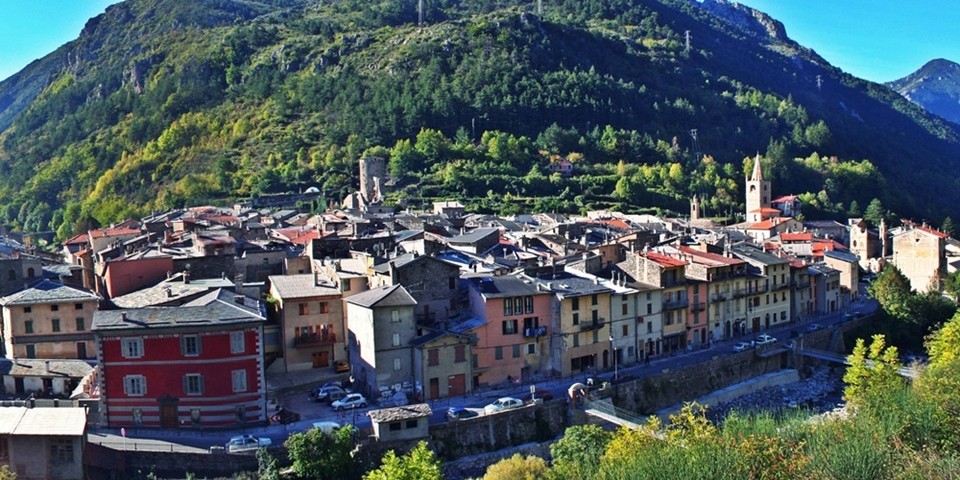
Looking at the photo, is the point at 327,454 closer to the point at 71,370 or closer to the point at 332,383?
the point at 332,383

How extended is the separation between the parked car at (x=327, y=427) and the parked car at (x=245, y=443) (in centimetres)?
207

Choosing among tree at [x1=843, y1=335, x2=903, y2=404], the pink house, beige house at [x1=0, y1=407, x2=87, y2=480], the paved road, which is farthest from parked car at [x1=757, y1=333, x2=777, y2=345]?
beige house at [x1=0, y1=407, x2=87, y2=480]

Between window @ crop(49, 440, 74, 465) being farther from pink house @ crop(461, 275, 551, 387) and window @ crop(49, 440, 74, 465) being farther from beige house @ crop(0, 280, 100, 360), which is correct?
pink house @ crop(461, 275, 551, 387)

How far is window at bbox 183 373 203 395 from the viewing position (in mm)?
38656

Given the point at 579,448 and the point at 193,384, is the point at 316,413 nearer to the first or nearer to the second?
the point at 193,384

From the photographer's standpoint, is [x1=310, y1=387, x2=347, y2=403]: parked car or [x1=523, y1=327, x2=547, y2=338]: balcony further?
[x1=523, y1=327, x2=547, y2=338]: balcony

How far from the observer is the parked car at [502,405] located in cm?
4138

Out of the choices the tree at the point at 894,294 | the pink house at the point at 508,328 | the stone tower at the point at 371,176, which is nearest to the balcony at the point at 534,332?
the pink house at the point at 508,328

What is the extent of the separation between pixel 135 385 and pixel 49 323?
8.72 meters

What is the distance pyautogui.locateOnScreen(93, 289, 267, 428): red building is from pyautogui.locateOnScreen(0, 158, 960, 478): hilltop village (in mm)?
58

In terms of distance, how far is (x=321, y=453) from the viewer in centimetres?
3484

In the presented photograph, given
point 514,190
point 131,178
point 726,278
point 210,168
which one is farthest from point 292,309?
point 131,178

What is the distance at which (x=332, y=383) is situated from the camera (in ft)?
147

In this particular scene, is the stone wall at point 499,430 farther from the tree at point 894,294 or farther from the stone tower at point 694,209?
the stone tower at point 694,209
